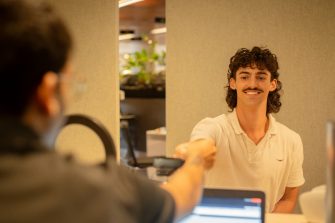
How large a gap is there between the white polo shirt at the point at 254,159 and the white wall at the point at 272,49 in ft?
1.74

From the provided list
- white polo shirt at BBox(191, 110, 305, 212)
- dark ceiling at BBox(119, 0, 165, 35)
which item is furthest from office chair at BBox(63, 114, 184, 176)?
dark ceiling at BBox(119, 0, 165, 35)

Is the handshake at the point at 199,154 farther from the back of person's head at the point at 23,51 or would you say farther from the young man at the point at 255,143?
the young man at the point at 255,143

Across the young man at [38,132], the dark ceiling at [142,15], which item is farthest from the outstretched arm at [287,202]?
the dark ceiling at [142,15]

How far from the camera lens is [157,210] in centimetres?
90

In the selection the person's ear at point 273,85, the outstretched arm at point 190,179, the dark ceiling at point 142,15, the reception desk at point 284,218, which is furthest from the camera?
the dark ceiling at point 142,15

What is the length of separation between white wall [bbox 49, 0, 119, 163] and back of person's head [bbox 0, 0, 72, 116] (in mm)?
1754

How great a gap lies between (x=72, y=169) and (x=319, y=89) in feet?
7.58

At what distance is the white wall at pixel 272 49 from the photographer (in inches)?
108

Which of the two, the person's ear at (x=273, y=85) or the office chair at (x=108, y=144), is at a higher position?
the person's ear at (x=273, y=85)

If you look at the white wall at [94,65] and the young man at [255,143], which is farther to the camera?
the white wall at [94,65]

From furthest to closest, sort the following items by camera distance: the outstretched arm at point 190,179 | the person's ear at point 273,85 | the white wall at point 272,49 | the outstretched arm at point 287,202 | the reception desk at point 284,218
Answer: the white wall at point 272,49 → the person's ear at point 273,85 → the outstretched arm at point 287,202 → the reception desk at point 284,218 → the outstretched arm at point 190,179

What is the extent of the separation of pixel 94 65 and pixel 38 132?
1.84 m

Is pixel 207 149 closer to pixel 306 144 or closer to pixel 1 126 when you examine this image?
pixel 1 126

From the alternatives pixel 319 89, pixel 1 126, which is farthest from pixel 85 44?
pixel 1 126
